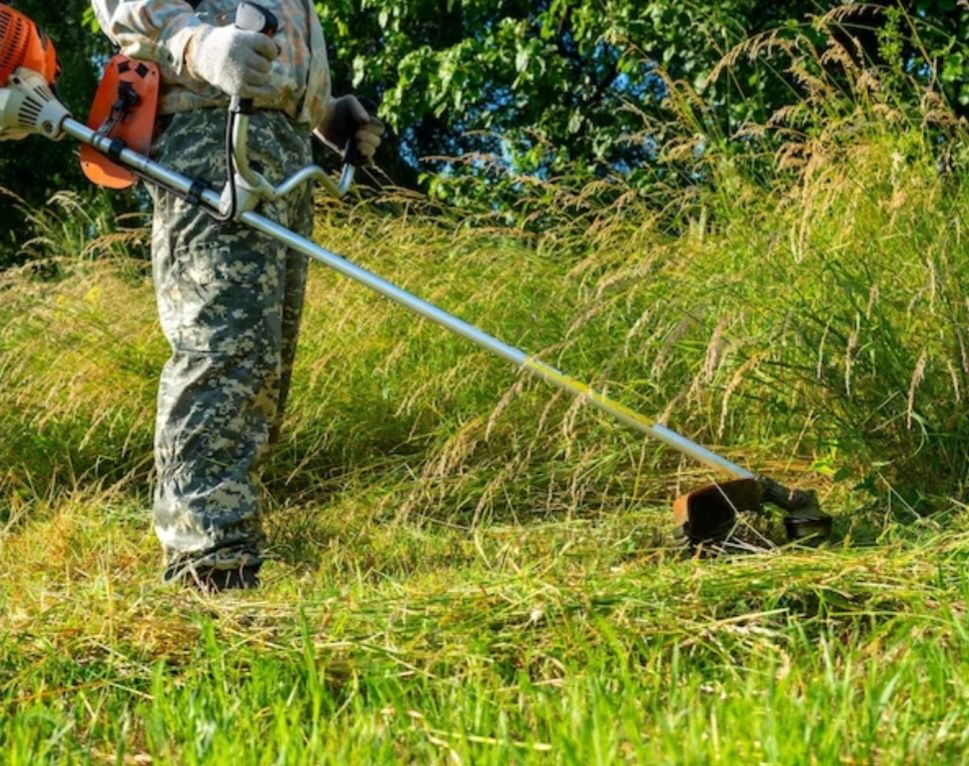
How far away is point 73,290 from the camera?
17.9ft

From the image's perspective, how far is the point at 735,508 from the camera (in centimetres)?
322

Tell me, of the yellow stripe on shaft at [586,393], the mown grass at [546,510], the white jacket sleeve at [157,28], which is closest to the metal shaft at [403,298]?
the yellow stripe on shaft at [586,393]

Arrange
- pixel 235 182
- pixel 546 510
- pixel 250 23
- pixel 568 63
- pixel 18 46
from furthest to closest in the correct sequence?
pixel 568 63, pixel 546 510, pixel 18 46, pixel 235 182, pixel 250 23

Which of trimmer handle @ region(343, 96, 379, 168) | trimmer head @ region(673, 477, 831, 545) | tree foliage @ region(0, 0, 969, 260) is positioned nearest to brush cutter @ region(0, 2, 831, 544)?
trimmer head @ region(673, 477, 831, 545)

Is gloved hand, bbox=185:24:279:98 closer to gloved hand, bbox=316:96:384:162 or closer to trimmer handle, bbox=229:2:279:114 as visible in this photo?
trimmer handle, bbox=229:2:279:114

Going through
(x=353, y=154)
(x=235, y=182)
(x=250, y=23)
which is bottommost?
(x=353, y=154)

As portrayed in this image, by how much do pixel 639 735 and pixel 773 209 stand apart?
3.37 metres

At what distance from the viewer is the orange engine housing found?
330cm

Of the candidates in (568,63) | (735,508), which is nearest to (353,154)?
(735,508)

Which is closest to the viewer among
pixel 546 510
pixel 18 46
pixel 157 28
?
pixel 157 28

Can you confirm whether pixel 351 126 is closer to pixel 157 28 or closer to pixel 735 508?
pixel 157 28

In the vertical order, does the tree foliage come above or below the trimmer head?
below

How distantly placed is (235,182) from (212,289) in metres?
0.26

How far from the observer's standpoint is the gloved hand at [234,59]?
2.99m
